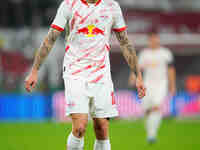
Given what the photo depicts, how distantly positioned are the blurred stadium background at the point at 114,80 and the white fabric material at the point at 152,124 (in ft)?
0.91

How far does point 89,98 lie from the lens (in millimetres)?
6004

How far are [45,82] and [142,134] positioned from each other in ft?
24.9

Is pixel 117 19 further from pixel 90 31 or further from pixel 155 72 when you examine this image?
pixel 155 72

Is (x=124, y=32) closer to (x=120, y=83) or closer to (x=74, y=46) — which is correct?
(x=74, y=46)

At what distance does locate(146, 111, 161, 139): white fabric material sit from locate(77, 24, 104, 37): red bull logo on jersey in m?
5.69

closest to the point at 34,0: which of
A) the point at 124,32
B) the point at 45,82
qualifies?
the point at 45,82

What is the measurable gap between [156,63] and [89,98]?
6.41 m

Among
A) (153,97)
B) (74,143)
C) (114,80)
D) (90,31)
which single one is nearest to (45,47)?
(90,31)

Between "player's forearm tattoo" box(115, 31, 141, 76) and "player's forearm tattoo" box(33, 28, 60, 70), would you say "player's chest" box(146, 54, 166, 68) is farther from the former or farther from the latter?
"player's forearm tattoo" box(33, 28, 60, 70)

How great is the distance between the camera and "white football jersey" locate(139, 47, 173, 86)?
1218cm

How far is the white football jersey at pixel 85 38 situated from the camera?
5961 mm

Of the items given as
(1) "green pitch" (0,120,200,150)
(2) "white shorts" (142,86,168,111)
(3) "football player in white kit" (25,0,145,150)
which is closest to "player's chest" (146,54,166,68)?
(2) "white shorts" (142,86,168,111)

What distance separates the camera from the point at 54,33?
236 inches

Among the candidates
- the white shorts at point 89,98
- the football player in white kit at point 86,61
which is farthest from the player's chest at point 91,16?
the white shorts at point 89,98
